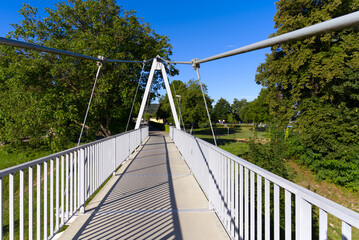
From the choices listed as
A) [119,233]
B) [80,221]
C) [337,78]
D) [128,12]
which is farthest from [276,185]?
[128,12]

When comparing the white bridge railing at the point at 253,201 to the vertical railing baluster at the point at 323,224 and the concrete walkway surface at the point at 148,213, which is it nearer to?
the vertical railing baluster at the point at 323,224

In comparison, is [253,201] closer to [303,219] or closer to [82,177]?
[303,219]

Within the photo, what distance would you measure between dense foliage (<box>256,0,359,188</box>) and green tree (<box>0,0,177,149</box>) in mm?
8833

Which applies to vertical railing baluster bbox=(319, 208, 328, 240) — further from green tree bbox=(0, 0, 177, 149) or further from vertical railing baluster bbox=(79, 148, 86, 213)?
green tree bbox=(0, 0, 177, 149)

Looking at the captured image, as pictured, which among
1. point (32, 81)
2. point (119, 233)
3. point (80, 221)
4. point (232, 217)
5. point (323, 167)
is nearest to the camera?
point (232, 217)

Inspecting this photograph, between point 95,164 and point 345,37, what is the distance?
14809mm

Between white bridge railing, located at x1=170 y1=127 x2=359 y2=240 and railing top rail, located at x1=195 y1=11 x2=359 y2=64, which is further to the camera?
railing top rail, located at x1=195 y1=11 x2=359 y2=64

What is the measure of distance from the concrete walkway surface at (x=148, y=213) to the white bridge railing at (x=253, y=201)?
0.26m

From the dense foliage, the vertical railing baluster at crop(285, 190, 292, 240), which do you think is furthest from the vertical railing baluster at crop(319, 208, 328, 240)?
the dense foliage

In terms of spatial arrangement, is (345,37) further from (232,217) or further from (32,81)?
(32,81)

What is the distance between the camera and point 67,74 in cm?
1288

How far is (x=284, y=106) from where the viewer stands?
49.8 feet

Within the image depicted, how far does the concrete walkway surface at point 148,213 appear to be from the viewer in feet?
8.21

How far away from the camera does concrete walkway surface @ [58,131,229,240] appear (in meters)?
2.50
